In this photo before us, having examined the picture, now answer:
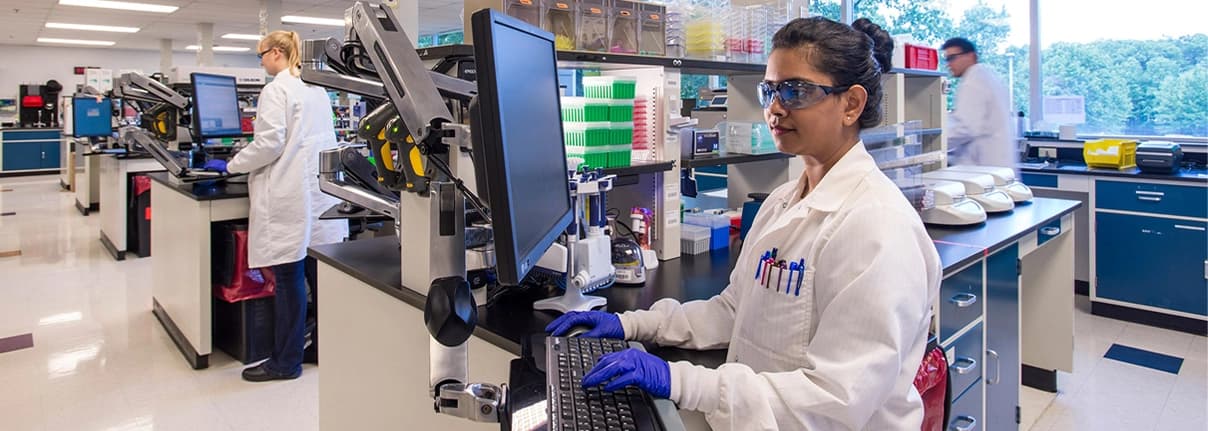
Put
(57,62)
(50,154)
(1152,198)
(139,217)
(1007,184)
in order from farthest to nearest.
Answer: (57,62) → (50,154) → (139,217) → (1152,198) → (1007,184)

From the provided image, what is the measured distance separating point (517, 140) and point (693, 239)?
1.28 metres

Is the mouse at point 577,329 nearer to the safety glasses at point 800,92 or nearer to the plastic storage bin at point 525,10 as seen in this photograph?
the safety glasses at point 800,92

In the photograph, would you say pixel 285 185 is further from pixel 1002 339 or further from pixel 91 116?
pixel 91 116

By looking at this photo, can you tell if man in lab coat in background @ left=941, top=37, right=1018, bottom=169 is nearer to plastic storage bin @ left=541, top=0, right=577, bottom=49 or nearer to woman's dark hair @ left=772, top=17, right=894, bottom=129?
plastic storage bin @ left=541, top=0, right=577, bottom=49

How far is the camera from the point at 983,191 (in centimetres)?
292

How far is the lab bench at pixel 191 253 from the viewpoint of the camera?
325 centimetres

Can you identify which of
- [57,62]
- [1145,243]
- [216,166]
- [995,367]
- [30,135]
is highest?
[57,62]

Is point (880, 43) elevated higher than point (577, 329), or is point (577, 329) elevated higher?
point (880, 43)

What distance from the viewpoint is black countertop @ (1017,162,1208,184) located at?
377 cm

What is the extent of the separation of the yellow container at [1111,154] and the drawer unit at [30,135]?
45.0 ft

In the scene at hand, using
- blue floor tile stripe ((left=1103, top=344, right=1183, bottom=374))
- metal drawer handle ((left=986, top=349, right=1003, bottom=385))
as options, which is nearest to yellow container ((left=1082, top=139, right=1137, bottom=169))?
blue floor tile stripe ((left=1103, top=344, right=1183, bottom=374))

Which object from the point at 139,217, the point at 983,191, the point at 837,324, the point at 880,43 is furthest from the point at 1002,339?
the point at 139,217

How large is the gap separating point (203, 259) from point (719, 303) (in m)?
2.72

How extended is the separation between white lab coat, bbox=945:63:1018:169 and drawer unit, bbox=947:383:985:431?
218cm
